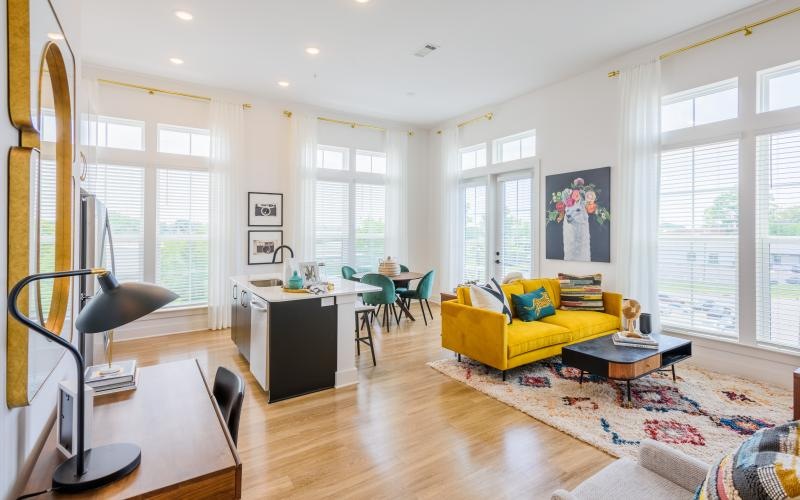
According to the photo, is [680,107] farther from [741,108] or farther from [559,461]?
[559,461]

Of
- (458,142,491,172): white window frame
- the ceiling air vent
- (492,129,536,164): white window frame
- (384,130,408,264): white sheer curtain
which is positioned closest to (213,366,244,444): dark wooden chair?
the ceiling air vent

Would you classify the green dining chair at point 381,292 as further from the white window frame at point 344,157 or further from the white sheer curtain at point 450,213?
the white window frame at point 344,157

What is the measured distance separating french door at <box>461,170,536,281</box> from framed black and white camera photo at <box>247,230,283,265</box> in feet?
10.6

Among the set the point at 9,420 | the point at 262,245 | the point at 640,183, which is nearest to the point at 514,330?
the point at 640,183

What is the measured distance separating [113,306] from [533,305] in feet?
12.8

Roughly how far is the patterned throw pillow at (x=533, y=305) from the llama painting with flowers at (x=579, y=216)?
3.45ft

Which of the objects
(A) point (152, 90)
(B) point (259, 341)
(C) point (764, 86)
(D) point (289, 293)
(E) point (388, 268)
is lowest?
(B) point (259, 341)

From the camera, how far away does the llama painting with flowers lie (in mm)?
4793

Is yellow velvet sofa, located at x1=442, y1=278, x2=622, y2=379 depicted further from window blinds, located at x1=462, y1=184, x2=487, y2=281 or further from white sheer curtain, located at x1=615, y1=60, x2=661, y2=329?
window blinds, located at x1=462, y1=184, x2=487, y2=281

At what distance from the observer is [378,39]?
4211 millimetres

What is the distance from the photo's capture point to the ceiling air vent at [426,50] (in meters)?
4.36

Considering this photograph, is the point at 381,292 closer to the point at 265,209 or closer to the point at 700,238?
the point at 265,209

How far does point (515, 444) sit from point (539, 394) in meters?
0.86

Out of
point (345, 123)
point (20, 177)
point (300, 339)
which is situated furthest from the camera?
point (345, 123)
